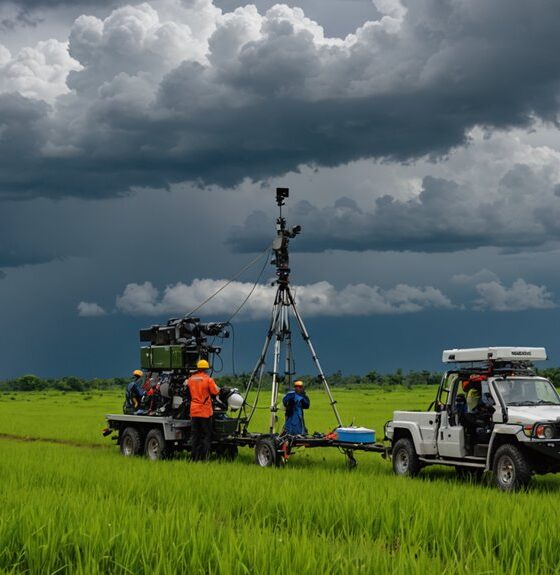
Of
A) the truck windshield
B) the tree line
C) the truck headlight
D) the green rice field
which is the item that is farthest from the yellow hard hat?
the tree line

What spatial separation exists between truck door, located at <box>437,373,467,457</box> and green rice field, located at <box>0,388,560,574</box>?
1309 mm

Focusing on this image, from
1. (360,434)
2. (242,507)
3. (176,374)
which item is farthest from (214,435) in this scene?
(242,507)

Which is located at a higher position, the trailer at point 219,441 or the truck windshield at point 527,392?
the truck windshield at point 527,392

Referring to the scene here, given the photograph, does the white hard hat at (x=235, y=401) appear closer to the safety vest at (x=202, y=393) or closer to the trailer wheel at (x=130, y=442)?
the safety vest at (x=202, y=393)

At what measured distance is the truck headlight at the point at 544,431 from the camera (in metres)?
15.3

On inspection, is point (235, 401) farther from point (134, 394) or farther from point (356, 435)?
point (356, 435)

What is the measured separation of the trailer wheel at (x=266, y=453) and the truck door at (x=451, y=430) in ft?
12.4

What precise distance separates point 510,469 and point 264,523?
21.8ft

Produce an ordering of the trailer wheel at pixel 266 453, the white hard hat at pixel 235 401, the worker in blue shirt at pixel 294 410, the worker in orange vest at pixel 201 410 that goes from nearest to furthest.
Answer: the trailer wheel at pixel 266 453 → the worker in blue shirt at pixel 294 410 → the worker in orange vest at pixel 201 410 → the white hard hat at pixel 235 401

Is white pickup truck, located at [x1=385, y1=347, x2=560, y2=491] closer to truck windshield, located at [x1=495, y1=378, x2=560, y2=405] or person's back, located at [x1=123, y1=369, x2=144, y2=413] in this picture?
truck windshield, located at [x1=495, y1=378, x2=560, y2=405]

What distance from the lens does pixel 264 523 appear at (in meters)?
10.4

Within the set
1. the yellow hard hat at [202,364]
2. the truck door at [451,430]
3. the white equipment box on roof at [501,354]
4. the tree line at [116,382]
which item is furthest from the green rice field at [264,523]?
the tree line at [116,382]

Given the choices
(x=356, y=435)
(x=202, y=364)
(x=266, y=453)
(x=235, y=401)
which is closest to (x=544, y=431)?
(x=356, y=435)

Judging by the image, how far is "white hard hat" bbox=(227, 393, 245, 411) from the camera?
22312 mm
